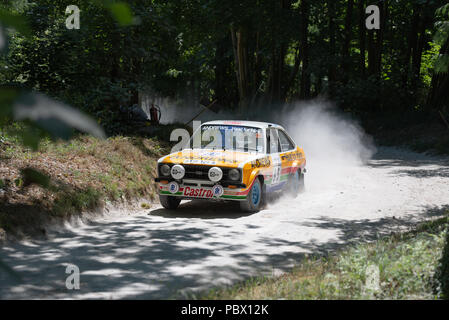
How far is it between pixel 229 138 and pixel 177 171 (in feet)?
5.58

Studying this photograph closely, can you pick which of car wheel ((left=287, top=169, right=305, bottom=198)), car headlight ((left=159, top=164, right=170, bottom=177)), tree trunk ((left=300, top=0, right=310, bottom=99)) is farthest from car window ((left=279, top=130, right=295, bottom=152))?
tree trunk ((left=300, top=0, right=310, bottom=99))

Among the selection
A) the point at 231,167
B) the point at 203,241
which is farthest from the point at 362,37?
the point at 203,241

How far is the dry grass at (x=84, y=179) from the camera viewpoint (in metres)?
8.26

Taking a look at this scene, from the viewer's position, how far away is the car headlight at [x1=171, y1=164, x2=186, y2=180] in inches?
406

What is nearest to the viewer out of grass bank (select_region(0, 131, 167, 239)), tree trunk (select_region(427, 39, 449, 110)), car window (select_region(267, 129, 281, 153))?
grass bank (select_region(0, 131, 167, 239))

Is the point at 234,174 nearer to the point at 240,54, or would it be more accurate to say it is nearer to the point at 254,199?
the point at 254,199

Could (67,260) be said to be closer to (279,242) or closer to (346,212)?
(279,242)

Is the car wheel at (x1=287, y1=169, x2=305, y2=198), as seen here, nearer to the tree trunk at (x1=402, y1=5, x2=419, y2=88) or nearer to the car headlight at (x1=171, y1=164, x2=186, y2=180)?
the car headlight at (x1=171, y1=164, x2=186, y2=180)

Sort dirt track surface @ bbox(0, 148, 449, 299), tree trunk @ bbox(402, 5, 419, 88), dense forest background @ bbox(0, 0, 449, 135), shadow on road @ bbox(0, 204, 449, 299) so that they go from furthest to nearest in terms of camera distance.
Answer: tree trunk @ bbox(402, 5, 419, 88), dense forest background @ bbox(0, 0, 449, 135), dirt track surface @ bbox(0, 148, 449, 299), shadow on road @ bbox(0, 204, 449, 299)

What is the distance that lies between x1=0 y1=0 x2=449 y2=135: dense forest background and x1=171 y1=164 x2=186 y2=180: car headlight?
2135 mm

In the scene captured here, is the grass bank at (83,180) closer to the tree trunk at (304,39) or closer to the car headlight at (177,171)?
the car headlight at (177,171)

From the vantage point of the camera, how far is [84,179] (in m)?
10.5

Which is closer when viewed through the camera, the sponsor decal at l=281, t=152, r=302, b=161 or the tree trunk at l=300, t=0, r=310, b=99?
the sponsor decal at l=281, t=152, r=302, b=161

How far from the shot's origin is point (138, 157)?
42.9 ft
